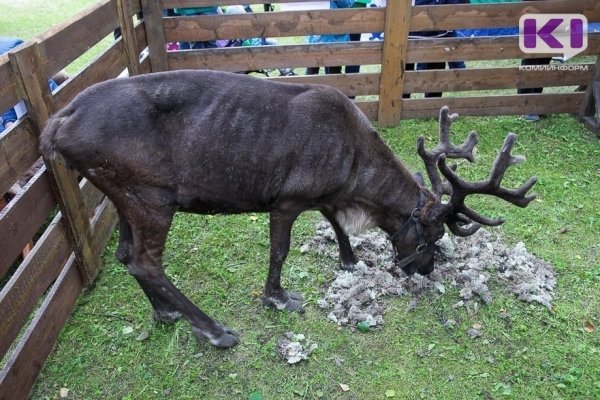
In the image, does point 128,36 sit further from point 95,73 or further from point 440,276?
point 440,276

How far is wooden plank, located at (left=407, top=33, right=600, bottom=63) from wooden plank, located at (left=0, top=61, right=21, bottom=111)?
4914 mm

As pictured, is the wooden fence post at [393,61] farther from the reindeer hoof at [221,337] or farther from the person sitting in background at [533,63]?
the reindeer hoof at [221,337]

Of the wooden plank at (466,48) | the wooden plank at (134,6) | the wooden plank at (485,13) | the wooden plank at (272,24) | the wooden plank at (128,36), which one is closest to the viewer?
the wooden plank at (128,36)

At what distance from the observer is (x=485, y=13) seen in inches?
257

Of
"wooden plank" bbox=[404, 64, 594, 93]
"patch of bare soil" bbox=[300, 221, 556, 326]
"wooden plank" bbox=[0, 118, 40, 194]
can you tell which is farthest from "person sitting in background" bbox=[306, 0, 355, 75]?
"wooden plank" bbox=[0, 118, 40, 194]

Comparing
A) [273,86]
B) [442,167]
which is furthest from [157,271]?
[442,167]

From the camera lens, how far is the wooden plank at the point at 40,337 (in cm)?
311

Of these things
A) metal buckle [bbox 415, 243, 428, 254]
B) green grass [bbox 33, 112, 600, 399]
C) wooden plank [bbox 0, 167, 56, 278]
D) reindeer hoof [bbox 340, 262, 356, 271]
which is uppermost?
wooden plank [bbox 0, 167, 56, 278]

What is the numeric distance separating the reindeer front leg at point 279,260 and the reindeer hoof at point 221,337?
0.46 m

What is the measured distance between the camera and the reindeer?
3.19m

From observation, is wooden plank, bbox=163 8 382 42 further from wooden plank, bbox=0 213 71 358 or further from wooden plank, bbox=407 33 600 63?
wooden plank, bbox=0 213 71 358

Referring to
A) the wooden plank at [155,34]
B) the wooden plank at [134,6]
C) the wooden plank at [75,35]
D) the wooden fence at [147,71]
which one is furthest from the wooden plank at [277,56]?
the wooden plank at [75,35]

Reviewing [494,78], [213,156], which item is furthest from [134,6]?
[494,78]

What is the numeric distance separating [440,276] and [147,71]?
437 centimetres
